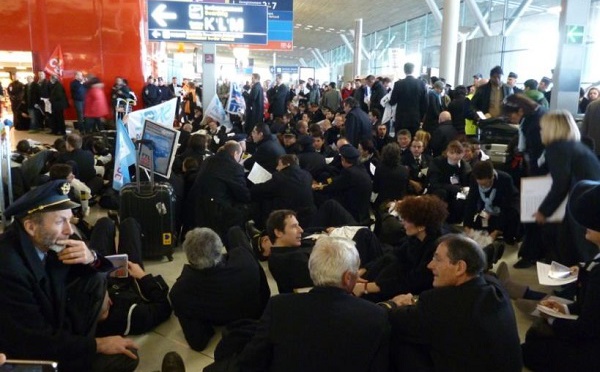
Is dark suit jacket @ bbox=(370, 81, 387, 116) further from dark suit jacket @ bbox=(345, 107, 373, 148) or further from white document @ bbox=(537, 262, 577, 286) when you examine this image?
white document @ bbox=(537, 262, 577, 286)

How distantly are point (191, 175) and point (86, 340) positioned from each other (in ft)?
12.0

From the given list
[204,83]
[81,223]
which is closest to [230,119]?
[204,83]

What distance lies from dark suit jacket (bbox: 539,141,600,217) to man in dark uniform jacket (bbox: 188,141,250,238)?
3.13 m

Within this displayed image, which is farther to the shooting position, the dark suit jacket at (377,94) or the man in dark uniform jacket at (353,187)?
the dark suit jacket at (377,94)

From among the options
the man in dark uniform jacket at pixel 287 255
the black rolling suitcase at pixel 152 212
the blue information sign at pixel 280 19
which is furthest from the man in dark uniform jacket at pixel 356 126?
the blue information sign at pixel 280 19

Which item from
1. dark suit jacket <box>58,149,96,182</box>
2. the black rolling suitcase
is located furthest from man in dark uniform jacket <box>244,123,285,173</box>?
dark suit jacket <box>58,149,96,182</box>

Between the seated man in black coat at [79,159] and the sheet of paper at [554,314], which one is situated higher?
the seated man in black coat at [79,159]

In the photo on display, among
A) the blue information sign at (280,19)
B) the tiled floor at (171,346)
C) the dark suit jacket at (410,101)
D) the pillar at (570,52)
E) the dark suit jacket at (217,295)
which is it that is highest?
the blue information sign at (280,19)

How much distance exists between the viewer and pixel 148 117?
7195 millimetres

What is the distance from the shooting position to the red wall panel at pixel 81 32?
14156 mm

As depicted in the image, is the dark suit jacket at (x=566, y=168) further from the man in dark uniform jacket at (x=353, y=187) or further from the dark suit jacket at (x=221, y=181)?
the dark suit jacket at (x=221, y=181)

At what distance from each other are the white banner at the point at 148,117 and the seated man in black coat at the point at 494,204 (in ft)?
12.5

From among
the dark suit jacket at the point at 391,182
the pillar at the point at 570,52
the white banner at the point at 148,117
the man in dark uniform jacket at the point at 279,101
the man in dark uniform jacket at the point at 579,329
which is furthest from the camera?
the man in dark uniform jacket at the point at 279,101

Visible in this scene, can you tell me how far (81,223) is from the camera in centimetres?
575
